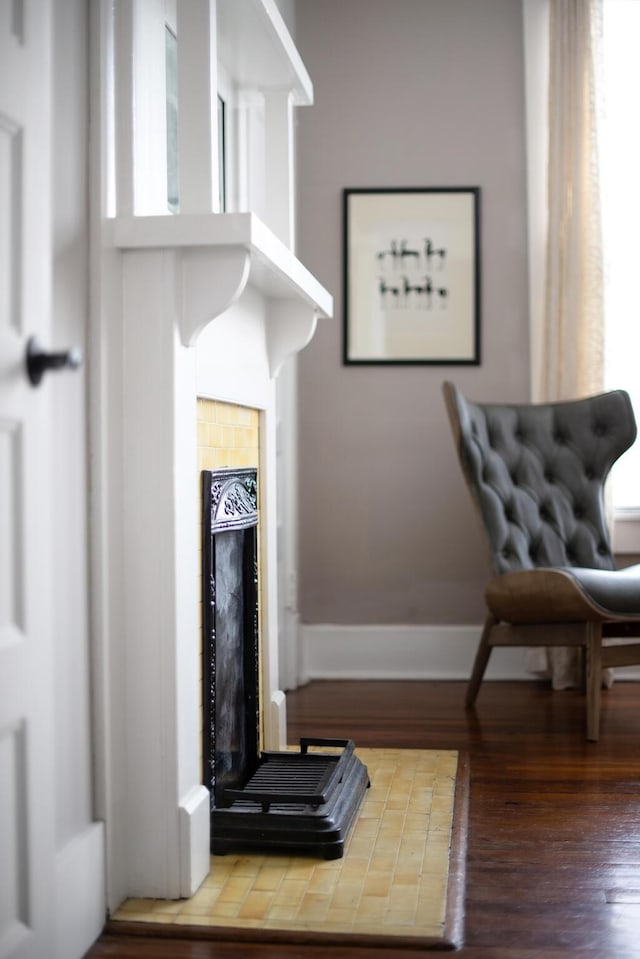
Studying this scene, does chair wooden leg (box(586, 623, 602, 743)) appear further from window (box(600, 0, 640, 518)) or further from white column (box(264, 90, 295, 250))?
white column (box(264, 90, 295, 250))

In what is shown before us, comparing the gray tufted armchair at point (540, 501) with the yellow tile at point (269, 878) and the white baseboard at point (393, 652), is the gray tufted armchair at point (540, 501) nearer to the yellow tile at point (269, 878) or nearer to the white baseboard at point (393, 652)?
the white baseboard at point (393, 652)

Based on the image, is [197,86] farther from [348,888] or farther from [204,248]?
[348,888]

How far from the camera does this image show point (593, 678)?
11.0ft

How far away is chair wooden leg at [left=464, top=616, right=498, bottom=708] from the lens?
3.72 meters

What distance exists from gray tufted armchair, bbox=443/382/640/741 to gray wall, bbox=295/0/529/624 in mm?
442

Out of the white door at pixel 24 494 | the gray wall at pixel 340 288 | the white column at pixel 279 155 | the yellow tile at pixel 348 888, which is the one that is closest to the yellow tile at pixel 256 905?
the yellow tile at pixel 348 888

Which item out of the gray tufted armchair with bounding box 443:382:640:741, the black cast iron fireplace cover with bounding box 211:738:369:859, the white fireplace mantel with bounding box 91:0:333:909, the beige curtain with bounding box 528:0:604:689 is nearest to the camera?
the white fireplace mantel with bounding box 91:0:333:909

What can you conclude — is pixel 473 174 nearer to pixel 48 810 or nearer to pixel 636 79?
pixel 636 79

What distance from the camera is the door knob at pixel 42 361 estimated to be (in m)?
1.55

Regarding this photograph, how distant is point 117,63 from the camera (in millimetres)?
2055

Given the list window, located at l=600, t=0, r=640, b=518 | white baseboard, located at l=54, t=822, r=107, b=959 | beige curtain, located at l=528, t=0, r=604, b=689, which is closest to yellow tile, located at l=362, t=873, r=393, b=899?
white baseboard, located at l=54, t=822, r=107, b=959

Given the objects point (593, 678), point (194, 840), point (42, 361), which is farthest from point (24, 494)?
point (593, 678)

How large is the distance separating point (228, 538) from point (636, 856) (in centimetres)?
109

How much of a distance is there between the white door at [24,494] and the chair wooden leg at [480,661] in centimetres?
227
